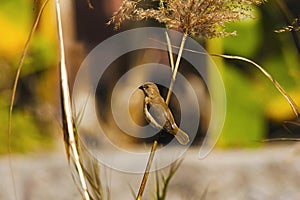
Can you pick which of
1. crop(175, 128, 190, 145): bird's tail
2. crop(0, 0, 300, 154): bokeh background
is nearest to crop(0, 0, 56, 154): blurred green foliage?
crop(0, 0, 300, 154): bokeh background

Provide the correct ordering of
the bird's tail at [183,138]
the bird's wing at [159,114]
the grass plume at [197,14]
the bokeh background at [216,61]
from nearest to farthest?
1. the grass plume at [197,14]
2. the bird's wing at [159,114]
3. the bird's tail at [183,138]
4. the bokeh background at [216,61]

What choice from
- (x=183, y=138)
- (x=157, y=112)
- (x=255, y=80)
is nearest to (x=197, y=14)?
(x=157, y=112)

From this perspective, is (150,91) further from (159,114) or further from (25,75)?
(25,75)

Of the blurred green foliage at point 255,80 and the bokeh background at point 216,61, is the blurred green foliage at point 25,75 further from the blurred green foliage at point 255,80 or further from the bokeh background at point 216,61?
the blurred green foliage at point 255,80

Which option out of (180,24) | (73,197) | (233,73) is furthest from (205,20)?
(73,197)

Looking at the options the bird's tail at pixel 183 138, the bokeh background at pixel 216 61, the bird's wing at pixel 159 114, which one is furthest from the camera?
the bokeh background at pixel 216 61

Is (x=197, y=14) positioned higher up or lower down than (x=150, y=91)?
higher up

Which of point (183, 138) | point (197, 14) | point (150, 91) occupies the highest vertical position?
point (197, 14)

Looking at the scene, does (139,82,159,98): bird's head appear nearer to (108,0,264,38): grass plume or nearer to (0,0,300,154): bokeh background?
(108,0,264,38): grass plume

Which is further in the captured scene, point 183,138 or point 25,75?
point 25,75

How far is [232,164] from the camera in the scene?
4.78ft

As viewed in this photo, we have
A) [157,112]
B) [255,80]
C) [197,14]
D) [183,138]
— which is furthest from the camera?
[255,80]

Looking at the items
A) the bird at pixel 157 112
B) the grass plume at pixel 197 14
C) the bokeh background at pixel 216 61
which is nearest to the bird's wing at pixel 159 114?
the bird at pixel 157 112

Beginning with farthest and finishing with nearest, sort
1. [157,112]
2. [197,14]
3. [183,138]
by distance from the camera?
1. [183,138]
2. [157,112]
3. [197,14]
